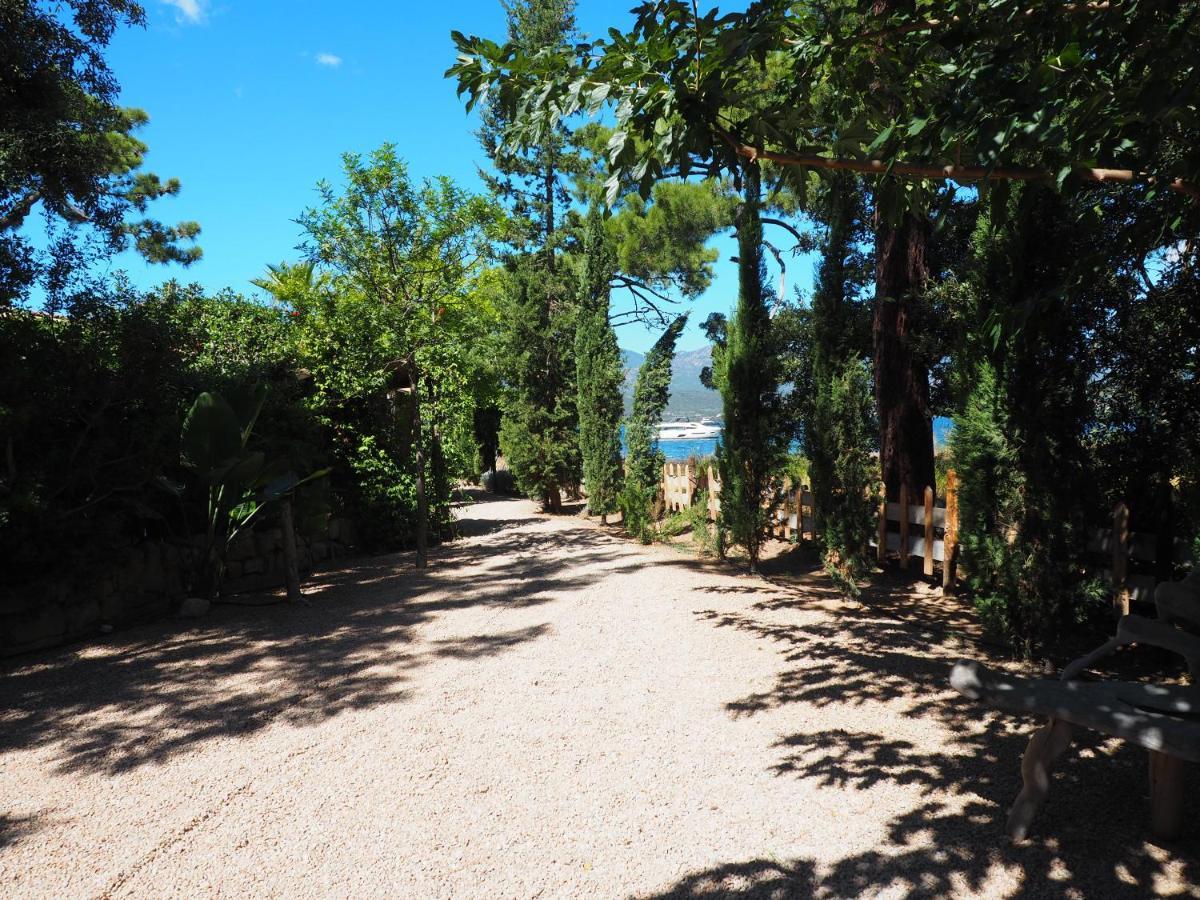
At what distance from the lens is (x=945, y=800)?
10.5ft

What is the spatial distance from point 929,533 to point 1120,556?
2538 millimetres

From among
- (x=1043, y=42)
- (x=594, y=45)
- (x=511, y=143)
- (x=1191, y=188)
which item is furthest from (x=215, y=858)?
(x=1043, y=42)

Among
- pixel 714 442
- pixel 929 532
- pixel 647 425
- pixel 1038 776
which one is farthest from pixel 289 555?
pixel 647 425

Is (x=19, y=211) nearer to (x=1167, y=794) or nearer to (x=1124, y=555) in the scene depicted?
(x=1167, y=794)

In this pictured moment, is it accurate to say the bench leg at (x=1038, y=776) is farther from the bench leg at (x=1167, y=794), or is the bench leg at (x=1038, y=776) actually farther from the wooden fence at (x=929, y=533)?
the wooden fence at (x=929, y=533)

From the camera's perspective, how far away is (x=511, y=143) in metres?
3.97

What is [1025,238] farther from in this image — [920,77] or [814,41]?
[814,41]

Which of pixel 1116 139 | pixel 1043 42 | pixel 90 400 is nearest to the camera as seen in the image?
pixel 1116 139

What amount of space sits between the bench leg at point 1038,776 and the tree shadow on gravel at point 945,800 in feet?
0.24

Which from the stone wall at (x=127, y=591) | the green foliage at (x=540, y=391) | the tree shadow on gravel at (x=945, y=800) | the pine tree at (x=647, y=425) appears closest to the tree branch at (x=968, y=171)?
the tree shadow on gravel at (x=945, y=800)

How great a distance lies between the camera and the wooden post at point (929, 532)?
7.32 m

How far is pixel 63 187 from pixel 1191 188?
31.1ft

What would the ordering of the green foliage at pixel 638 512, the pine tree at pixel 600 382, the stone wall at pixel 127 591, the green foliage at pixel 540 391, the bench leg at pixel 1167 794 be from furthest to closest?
the green foliage at pixel 540 391, the pine tree at pixel 600 382, the green foliage at pixel 638 512, the stone wall at pixel 127 591, the bench leg at pixel 1167 794

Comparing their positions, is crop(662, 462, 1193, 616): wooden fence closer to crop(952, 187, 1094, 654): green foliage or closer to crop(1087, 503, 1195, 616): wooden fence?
crop(1087, 503, 1195, 616): wooden fence
